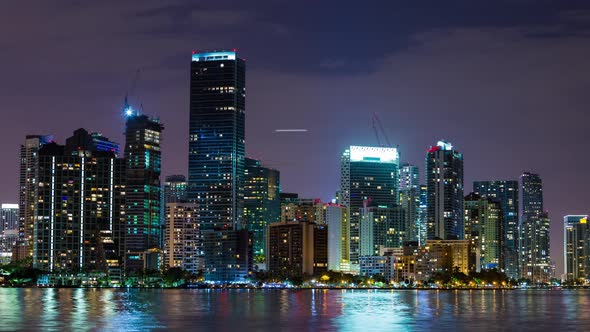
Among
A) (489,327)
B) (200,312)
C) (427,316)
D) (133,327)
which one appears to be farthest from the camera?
(200,312)

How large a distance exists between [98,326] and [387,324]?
106 feet

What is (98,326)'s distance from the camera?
104750mm

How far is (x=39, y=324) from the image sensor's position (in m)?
108

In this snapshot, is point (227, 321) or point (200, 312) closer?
point (227, 321)

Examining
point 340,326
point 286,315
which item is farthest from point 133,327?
point 286,315

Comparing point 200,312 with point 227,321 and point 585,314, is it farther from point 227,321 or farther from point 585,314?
point 585,314

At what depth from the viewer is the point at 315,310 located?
149500 millimetres

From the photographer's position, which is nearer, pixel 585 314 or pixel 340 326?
pixel 340 326

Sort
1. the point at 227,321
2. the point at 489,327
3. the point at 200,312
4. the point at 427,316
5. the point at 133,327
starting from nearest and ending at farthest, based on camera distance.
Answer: the point at 133,327 → the point at 489,327 → the point at 227,321 → the point at 427,316 → the point at 200,312

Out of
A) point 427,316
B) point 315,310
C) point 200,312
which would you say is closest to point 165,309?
point 200,312

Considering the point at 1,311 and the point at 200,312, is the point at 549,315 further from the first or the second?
the point at 1,311

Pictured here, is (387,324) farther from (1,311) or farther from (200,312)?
(1,311)

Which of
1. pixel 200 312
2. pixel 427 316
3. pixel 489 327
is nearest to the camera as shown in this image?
pixel 489 327

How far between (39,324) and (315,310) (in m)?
51.9
